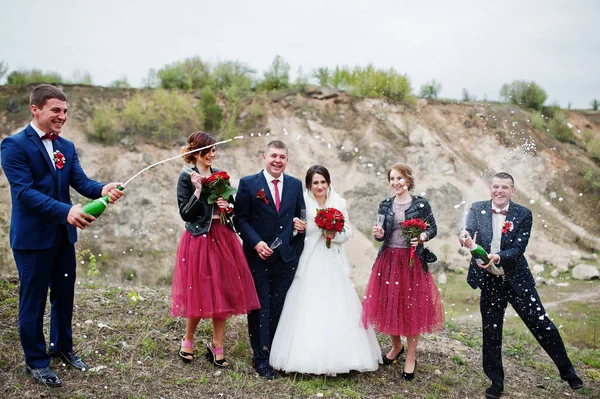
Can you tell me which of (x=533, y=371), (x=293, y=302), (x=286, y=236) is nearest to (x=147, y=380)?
(x=293, y=302)

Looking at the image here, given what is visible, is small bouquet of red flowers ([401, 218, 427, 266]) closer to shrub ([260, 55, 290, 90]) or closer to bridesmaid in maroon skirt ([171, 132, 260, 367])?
bridesmaid in maroon skirt ([171, 132, 260, 367])

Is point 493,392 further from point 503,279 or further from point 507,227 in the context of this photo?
point 507,227

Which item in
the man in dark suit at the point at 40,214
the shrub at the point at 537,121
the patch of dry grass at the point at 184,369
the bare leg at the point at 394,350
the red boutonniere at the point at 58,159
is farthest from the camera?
the shrub at the point at 537,121

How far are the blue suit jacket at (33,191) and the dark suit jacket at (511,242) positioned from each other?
13.5ft

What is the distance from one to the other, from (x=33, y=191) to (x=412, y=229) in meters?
3.69

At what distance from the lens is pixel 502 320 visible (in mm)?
5254

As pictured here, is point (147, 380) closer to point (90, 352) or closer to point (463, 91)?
point (90, 352)

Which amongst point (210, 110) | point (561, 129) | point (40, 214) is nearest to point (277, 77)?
point (210, 110)

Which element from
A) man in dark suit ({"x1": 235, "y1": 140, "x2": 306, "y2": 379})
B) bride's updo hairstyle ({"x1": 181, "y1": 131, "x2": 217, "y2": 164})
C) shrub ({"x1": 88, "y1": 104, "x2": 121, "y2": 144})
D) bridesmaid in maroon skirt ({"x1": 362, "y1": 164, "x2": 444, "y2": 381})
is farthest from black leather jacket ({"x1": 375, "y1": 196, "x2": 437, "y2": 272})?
shrub ({"x1": 88, "y1": 104, "x2": 121, "y2": 144})

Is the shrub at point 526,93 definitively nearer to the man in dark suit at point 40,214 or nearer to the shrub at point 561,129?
the shrub at point 561,129

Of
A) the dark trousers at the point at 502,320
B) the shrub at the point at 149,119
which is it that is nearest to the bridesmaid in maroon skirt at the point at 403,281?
the dark trousers at the point at 502,320

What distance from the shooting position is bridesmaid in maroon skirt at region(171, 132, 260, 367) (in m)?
5.05

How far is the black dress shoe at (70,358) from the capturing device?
4848 mm

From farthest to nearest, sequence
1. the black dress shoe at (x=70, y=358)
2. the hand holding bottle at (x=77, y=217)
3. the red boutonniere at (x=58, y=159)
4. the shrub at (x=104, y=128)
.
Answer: the shrub at (x=104, y=128), the black dress shoe at (x=70, y=358), the red boutonniere at (x=58, y=159), the hand holding bottle at (x=77, y=217)
